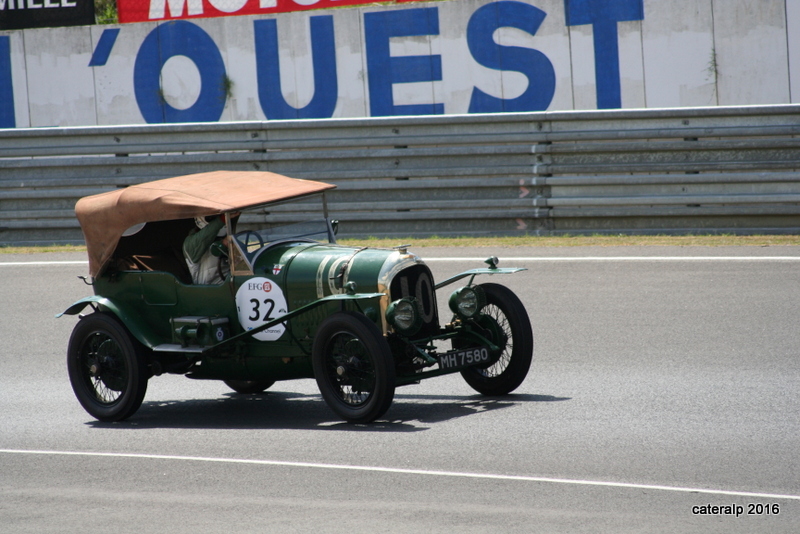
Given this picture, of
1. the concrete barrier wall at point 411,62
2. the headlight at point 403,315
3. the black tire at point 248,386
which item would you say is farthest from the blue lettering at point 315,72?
the headlight at point 403,315

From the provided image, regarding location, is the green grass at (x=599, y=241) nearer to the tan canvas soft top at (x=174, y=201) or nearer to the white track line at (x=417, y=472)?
the tan canvas soft top at (x=174, y=201)

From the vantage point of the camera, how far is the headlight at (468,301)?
25.5 ft

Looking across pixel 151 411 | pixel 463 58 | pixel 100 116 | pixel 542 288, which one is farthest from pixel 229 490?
pixel 100 116

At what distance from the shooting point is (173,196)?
796cm

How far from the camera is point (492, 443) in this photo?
6.55 m

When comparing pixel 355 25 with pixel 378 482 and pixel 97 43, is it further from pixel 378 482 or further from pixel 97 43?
pixel 378 482

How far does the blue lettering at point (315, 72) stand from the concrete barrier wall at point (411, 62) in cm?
2

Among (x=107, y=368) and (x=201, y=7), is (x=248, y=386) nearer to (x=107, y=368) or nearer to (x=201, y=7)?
(x=107, y=368)

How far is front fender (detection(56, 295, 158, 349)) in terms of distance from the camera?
796cm

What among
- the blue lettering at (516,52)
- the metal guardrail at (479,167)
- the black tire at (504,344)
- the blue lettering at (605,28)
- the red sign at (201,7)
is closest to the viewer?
the black tire at (504,344)

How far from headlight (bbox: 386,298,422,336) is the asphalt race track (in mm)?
671

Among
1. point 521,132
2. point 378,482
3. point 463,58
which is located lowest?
point 378,482

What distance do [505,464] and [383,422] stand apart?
1.44 m

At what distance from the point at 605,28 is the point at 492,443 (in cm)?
1225
